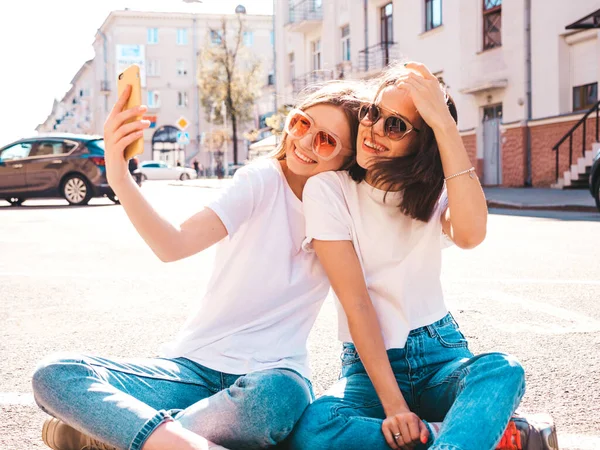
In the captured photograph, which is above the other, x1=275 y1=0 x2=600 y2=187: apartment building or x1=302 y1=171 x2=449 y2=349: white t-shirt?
x1=275 y1=0 x2=600 y2=187: apartment building

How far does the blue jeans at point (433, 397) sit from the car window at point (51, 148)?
57.1 feet

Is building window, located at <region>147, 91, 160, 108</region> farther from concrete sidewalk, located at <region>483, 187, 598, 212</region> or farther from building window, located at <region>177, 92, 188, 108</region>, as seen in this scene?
concrete sidewalk, located at <region>483, 187, 598, 212</region>

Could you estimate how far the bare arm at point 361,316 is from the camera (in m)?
2.41

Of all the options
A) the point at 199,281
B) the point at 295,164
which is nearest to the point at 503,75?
the point at 199,281

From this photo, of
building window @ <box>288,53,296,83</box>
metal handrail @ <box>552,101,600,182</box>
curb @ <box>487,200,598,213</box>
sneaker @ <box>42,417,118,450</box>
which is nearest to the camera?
sneaker @ <box>42,417,118,450</box>

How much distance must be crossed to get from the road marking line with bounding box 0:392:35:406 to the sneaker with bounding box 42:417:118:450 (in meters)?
0.79

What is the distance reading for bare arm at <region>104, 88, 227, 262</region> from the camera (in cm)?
228

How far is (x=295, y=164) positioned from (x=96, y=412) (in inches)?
39.1

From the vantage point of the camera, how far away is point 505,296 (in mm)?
5762

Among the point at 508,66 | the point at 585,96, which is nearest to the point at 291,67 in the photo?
the point at 508,66

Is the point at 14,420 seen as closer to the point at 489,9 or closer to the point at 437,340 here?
the point at 437,340

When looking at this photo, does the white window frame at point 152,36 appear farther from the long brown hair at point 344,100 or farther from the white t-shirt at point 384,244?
the white t-shirt at point 384,244

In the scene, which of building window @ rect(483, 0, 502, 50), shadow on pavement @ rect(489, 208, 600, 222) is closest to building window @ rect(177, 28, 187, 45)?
building window @ rect(483, 0, 502, 50)

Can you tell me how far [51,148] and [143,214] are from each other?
17.7 meters
